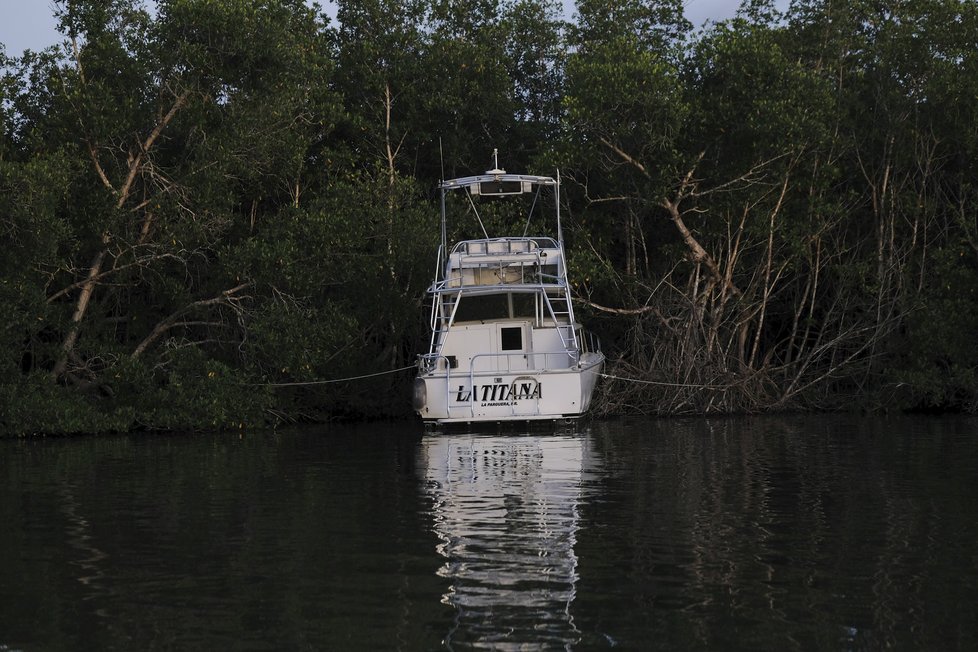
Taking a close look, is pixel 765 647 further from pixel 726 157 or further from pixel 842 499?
pixel 726 157

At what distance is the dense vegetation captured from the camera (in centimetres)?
2270

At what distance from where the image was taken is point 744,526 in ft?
36.0

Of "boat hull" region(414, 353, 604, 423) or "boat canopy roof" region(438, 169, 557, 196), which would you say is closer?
"boat hull" region(414, 353, 604, 423)

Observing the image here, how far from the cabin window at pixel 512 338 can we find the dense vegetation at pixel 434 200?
2511mm

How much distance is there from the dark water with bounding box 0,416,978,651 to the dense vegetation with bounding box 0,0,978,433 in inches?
243

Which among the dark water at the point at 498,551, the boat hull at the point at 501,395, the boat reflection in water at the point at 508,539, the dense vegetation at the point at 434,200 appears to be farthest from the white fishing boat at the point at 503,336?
the dark water at the point at 498,551

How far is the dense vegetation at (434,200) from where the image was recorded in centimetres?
2270

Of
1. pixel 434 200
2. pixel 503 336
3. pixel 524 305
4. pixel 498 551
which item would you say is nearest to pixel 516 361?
pixel 503 336

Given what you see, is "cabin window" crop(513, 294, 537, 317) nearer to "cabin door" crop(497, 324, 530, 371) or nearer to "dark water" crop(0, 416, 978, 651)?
"cabin door" crop(497, 324, 530, 371)

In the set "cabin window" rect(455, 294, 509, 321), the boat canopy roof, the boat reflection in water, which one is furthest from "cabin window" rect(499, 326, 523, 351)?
the boat reflection in water

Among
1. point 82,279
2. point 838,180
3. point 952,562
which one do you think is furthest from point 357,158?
point 952,562

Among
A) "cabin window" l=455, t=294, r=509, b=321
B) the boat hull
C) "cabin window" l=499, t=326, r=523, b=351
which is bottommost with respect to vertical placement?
the boat hull

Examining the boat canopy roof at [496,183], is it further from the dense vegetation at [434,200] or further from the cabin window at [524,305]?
the cabin window at [524,305]

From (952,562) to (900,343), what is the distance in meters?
17.8
